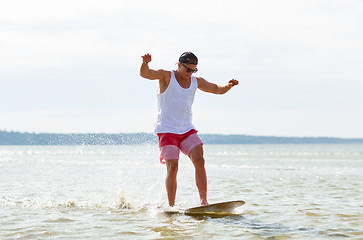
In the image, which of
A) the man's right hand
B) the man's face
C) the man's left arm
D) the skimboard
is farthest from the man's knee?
the man's right hand

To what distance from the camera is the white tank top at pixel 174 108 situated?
6.62 meters

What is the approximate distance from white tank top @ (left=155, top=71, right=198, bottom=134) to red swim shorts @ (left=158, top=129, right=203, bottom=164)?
8 centimetres

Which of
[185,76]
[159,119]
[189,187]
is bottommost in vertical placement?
[189,187]

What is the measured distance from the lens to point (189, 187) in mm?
10984

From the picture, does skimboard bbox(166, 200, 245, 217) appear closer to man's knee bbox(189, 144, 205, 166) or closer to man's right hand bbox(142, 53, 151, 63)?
man's knee bbox(189, 144, 205, 166)

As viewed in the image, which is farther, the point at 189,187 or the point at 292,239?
the point at 189,187

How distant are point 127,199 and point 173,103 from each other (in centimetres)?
231

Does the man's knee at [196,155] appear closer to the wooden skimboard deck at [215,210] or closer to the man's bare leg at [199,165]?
the man's bare leg at [199,165]

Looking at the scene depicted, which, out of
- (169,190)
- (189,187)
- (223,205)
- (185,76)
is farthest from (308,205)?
(189,187)

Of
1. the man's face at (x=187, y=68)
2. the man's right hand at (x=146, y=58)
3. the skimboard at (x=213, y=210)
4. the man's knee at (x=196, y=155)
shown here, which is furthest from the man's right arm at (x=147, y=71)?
the skimboard at (x=213, y=210)

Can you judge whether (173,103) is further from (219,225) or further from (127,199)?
(127,199)

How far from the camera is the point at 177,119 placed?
263 inches

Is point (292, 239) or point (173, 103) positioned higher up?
point (173, 103)

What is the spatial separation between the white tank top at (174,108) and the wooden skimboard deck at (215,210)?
105 centimetres
